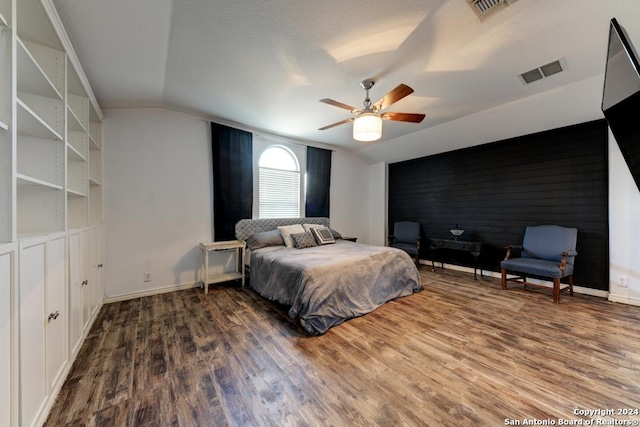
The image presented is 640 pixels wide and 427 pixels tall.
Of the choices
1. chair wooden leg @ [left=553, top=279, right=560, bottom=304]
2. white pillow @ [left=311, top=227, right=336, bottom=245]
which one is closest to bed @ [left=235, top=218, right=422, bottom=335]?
white pillow @ [left=311, top=227, right=336, bottom=245]

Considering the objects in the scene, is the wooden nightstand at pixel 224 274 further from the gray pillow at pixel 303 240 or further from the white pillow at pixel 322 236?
the white pillow at pixel 322 236

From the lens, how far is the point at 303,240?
3885mm

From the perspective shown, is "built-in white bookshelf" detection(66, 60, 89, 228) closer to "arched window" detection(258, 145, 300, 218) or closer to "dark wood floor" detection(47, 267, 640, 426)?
"dark wood floor" detection(47, 267, 640, 426)

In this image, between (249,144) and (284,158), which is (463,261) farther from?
(249,144)

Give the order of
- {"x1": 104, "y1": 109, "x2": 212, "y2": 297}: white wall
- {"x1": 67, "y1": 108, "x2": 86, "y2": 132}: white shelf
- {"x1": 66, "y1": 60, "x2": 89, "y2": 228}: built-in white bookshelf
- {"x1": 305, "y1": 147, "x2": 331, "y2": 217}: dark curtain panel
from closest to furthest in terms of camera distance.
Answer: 1. {"x1": 67, "y1": 108, "x2": 86, "y2": 132}: white shelf
2. {"x1": 66, "y1": 60, "x2": 89, "y2": 228}: built-in white bookshelf
3. {"x1": 104, "y1": 109, "x2": 212, "y2": 297}: white wall
4. {"x1": 305, "y1": 147, "x2": 331, "y2": 217}: dark curtain panel

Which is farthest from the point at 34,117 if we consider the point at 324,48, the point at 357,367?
the point at 357,367

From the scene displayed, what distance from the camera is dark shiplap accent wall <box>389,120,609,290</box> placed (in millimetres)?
3365

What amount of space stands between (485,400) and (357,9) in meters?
2.83

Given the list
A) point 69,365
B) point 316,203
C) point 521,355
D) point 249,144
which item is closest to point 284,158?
point 249,144

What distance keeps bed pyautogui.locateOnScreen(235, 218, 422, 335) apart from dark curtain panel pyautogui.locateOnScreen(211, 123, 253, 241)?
0.48 meters

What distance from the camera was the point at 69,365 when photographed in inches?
71.0

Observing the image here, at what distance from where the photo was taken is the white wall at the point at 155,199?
319cm

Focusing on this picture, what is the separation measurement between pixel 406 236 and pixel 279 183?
299 centimetres

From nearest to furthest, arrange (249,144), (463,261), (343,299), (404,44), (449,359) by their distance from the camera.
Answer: (449,359), (404,44), (343,299), (249,144), (463,261)
